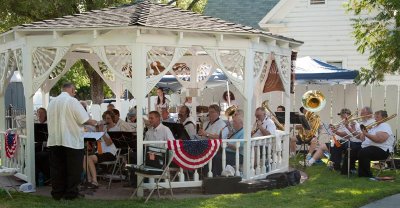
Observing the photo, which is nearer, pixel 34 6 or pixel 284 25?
pixel 34 6

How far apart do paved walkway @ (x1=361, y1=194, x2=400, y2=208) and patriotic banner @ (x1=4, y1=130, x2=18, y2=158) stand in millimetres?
6621

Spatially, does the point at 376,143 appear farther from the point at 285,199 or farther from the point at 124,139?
the point at 124,139

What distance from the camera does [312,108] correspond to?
13.4 meters

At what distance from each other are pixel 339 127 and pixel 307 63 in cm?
482

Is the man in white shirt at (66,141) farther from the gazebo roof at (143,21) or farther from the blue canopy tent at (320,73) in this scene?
the blue canopy tent at (320,73)

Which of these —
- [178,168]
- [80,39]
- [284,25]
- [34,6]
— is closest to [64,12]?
[34,6]

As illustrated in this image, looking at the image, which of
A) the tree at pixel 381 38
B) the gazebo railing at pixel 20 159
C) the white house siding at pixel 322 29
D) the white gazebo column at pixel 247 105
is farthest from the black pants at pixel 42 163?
the white house siding at pixel 322 29

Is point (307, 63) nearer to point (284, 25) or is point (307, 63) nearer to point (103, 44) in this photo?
point (284, 25)

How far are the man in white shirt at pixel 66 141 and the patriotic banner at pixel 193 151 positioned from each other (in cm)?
150

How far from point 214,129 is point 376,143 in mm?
3357

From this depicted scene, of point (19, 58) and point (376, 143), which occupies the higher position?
point (19, 58)

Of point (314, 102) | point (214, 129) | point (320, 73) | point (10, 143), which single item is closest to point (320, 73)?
point (320, 73)

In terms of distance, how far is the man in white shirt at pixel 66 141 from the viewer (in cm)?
903

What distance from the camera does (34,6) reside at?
17625 mm
